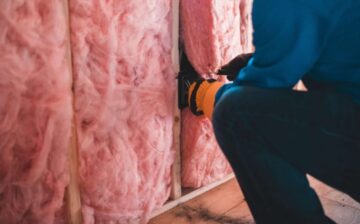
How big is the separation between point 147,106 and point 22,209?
1.73ft

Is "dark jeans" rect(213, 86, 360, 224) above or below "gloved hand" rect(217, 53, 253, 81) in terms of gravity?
below

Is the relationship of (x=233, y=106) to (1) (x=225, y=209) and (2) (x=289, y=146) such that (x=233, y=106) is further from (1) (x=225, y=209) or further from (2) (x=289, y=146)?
(1) (x=225, y=209)

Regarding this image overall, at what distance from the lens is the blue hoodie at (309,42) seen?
2.41ft

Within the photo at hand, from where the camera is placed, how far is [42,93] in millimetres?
994

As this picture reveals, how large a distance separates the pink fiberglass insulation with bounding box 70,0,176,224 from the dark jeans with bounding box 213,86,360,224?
425 mm

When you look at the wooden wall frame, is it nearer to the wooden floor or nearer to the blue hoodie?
the wooden floor

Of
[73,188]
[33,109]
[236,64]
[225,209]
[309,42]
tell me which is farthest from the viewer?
[225,209]

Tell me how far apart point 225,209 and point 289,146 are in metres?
0.69

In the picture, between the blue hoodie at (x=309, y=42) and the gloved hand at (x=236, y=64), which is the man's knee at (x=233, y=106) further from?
the gloved hand at (x=236, y=64)

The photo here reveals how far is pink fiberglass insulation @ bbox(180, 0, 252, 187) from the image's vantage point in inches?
54.4

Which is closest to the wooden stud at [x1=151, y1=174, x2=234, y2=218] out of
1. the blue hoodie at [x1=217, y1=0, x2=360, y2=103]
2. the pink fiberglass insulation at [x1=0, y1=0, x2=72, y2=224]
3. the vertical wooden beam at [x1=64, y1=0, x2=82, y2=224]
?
the vertical wooden beam at [x1=64, y1=0, x2=82, y2=224]

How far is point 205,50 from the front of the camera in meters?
A: 1.42

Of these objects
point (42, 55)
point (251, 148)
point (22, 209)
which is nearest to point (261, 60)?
point (251, 148)

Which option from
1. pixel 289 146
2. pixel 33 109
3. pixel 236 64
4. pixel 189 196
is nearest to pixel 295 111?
pixel 289 146
